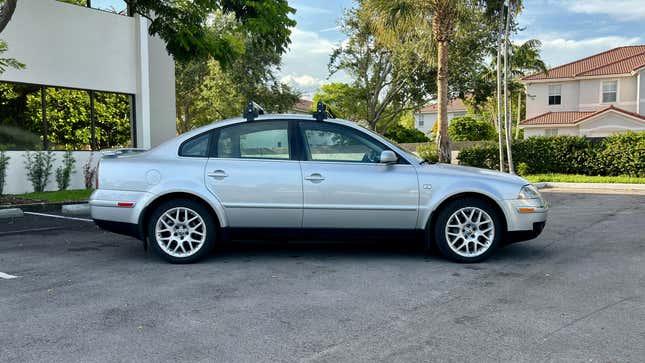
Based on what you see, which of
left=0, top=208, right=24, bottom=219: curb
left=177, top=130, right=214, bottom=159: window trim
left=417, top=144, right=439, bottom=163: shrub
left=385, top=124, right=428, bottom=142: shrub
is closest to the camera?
left=177, top=130, right=214, bottom=159: window trim

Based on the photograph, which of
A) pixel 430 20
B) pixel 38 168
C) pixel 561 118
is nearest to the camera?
pixel 38 168

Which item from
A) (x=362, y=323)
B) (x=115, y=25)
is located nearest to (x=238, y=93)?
(x=115, y=25)

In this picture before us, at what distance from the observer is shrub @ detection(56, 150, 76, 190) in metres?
13.2

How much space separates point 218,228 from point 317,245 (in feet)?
5.01

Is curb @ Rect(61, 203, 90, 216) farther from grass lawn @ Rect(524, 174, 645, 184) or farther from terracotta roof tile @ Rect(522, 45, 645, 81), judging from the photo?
terracotta roof tile @ Rect(522, 45, 645, 81)

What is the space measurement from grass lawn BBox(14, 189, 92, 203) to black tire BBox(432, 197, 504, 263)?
828cm

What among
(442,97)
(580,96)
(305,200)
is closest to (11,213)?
(305,200)

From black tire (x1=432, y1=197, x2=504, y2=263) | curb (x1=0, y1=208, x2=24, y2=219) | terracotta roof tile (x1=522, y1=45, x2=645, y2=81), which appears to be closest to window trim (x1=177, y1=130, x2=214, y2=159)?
black tire (x1=432, y1=197, x2=504, y2=263)

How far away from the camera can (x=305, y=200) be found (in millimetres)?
5824

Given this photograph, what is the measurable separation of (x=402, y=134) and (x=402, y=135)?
11cm

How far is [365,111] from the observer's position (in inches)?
1430

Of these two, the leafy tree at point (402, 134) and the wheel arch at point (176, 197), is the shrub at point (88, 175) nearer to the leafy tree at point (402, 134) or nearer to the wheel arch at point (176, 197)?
the wheel arch at point (176, 197)

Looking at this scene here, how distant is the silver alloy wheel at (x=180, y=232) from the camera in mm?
5863

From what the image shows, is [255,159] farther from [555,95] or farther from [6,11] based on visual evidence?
[555,95]
